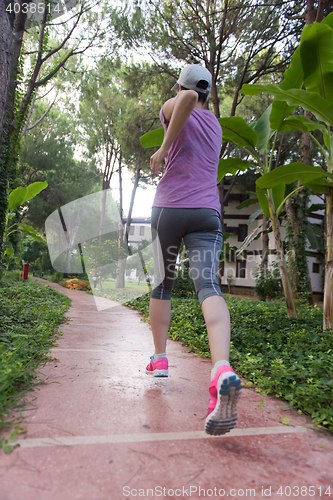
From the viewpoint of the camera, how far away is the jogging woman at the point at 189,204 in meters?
1.62

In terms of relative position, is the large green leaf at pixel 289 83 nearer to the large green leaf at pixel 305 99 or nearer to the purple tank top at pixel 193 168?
the large green leaf at pixel 305 99

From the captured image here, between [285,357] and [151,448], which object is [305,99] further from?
[151,448]

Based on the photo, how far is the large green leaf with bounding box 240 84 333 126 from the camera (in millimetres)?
3141

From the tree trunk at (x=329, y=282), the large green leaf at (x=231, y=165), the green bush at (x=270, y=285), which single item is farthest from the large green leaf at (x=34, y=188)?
the green bush at (x=270, y=285)

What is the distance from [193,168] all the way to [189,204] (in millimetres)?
223

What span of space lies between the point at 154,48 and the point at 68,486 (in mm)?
11993

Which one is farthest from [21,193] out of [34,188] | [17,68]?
[17,68]

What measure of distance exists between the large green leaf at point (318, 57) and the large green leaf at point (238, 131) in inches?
32.7

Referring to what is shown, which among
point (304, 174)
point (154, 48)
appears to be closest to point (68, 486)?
point (304, 174)

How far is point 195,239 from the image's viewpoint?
1709 millimetres

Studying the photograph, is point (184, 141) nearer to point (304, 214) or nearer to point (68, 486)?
point (68, 486)

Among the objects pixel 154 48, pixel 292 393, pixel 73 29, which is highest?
pixel 154 48

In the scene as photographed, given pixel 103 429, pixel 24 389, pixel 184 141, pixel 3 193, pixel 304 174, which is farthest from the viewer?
pixel 3 193

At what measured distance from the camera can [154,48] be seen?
10438mm
